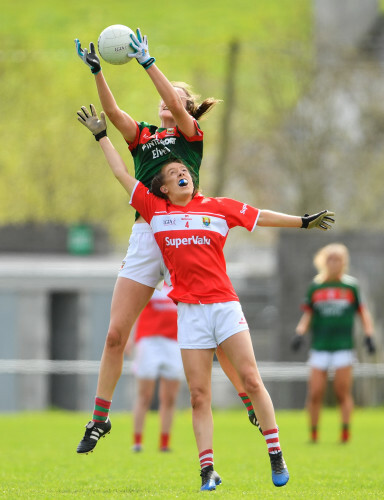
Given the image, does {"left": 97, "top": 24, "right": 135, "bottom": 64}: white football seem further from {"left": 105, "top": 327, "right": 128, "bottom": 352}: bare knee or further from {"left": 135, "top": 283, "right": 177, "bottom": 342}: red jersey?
{"left": 135, "top": 283, "right": 177, "bottom": 342}: red jersey

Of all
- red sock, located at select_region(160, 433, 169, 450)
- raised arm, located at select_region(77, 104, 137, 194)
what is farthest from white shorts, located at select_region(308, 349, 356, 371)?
raised arm, located at select_region(77, 104, 137, 194)

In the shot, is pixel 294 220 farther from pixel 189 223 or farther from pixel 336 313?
pixel 336 313

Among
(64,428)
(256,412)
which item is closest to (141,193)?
(256,412)

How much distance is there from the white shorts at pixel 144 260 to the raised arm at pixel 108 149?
1.02 feet

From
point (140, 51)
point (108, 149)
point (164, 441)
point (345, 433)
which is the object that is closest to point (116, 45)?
point (140, 51)

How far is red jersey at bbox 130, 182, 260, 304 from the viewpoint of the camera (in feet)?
21.8

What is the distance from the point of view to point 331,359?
1209 centimetres

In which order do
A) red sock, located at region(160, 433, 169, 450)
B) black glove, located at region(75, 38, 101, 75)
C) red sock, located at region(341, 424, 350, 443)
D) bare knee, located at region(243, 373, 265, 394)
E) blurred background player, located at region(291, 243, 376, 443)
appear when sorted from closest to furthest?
bare knee, located at region(243, 373, 265, 394), black glove, located at region(75, 38, 101, 75), red sock, located at region(160, 433, 169, 450), red sock, located at region(341, 424, 350, 443), blurred background player, located at region(291, 243, 376, 443)

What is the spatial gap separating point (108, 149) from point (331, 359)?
19.2 ft

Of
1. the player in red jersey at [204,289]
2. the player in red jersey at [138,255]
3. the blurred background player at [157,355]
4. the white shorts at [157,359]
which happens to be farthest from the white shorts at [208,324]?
the white shorts at [157,359]

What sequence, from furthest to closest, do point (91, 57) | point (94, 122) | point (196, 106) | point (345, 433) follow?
point (345, 433)
point (196, 106)
point (94, 122)
point (91, 57)

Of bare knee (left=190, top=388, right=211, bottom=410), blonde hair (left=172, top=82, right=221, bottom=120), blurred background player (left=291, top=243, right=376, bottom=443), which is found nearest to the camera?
bare knee (left=190, top=388, right=211, bottom=410)

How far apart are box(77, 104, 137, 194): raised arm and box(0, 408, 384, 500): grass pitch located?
6.50ft

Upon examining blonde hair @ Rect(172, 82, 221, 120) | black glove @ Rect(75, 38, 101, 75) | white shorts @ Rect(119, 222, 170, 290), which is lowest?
white shorts @ Rect(119, 222, 170, 290)
